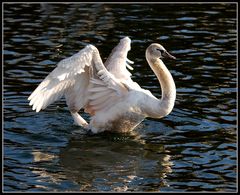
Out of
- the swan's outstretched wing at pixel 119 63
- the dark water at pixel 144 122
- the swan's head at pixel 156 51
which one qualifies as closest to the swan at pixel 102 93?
the swan's head at pixel 156 51

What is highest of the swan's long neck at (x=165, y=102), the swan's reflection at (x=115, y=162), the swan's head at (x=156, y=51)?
the swan's head at (x=156, y=51)

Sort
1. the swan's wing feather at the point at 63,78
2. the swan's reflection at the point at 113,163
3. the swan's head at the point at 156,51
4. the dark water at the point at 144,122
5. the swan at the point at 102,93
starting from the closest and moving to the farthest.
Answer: the swan's reflection at the point at 113,163 < the dark water at the point at 144,122 < the swan's wing feather at the point at 63,78 < the swan at the point at 102,93 < the swan's head at the point at 156,51

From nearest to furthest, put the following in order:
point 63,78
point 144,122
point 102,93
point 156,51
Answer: point 63,78
point 156,51
point 102,93
point 144,122

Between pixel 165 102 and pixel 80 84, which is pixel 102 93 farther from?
pixel 165 102

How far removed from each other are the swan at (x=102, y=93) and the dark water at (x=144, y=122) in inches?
12.7

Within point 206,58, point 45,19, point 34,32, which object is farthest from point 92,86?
point 45,19

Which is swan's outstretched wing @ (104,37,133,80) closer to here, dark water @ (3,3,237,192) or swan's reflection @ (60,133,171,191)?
dark water @ (3,3,237,192)

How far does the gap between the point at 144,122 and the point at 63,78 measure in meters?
2.16

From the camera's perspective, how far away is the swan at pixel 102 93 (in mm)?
10117

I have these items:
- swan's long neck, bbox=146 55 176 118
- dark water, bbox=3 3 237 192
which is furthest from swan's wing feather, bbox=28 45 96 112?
swan's long neck, bbox=146 55 176 118

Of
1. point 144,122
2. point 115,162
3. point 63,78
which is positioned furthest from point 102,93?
point 115,162

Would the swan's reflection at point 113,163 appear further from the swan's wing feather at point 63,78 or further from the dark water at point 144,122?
the swan's wing feather at point 63,78

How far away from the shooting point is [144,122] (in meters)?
11.6

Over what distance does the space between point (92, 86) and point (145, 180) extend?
2278mm
